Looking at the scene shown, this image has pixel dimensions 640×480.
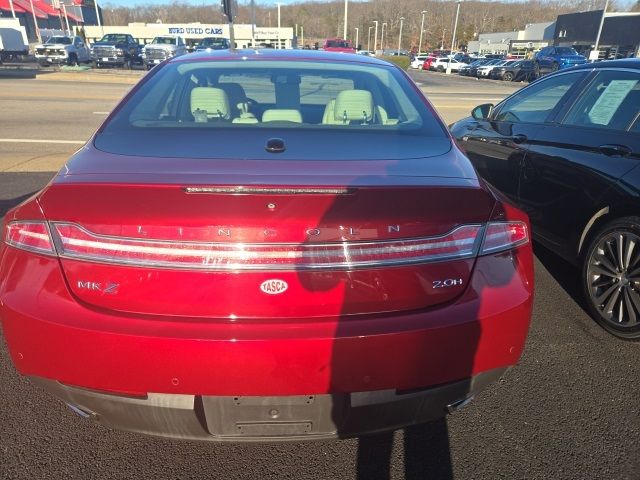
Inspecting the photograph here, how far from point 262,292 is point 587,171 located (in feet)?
8.73

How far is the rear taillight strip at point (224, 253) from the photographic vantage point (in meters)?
1.51

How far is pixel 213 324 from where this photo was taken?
59.8 inches

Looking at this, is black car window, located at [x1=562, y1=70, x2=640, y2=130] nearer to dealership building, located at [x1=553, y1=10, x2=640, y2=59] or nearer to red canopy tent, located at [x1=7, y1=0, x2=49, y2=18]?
dealership building, located at [x1=553, y1=10, x2=640, y2=59]

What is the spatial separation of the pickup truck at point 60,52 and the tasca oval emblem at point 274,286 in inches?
1458

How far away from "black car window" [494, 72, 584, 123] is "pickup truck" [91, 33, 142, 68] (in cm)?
3337

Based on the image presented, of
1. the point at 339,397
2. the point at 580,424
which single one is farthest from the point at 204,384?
the point at 580,424

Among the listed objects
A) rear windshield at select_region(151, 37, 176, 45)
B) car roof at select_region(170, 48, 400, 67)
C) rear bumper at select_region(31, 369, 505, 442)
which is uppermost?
car roof at select_region(170, 48, 400, 67)

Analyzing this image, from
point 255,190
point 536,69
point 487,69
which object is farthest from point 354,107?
point 487,69

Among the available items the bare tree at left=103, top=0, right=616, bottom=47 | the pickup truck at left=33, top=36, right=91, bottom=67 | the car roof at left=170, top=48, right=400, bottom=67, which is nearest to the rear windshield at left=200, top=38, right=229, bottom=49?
the pickup truck at left=33, top=36, right=91, bottom=67

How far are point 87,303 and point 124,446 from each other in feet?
3.00

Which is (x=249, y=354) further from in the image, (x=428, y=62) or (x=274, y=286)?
(x=428, y=62)

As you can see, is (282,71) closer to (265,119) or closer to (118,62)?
(265,119)

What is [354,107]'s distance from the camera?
264cm

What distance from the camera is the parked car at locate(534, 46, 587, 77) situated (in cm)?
3144
